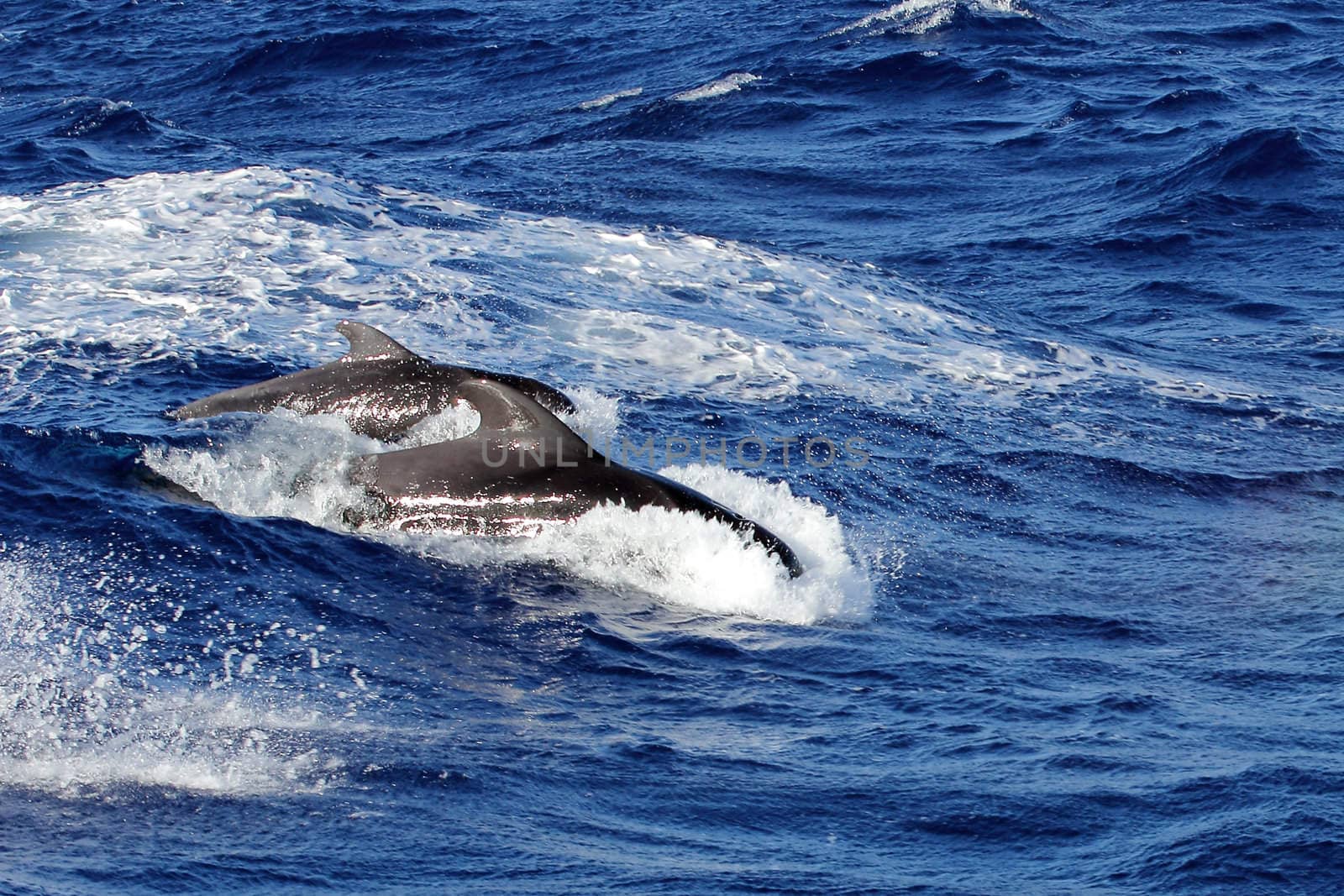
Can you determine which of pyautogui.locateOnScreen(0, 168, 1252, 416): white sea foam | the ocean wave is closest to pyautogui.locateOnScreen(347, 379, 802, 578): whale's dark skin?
pyautogui.locateOnScreen(0, 168, 1252, 416): white sea foam

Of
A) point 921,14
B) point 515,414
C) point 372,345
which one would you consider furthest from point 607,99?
point 515,414

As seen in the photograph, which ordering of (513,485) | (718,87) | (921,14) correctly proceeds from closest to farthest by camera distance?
1. (513,485)
2. (718,87)
3. (921,14)

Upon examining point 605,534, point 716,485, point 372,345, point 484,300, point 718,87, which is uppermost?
point 718,87

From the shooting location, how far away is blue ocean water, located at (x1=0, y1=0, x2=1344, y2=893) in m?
9.20

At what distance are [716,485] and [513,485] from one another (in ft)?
8.04

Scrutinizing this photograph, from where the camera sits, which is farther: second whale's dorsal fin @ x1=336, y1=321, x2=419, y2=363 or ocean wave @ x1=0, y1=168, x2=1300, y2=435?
ocean wave @ x1=0, y1=168, x2=1300, y2=435

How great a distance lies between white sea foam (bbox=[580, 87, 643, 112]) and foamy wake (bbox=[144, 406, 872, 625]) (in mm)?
18323

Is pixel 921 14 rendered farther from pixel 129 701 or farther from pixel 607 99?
pixel 129 701

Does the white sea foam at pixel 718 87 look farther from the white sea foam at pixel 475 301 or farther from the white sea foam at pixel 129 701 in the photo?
the white sea foam at pixel 129 701

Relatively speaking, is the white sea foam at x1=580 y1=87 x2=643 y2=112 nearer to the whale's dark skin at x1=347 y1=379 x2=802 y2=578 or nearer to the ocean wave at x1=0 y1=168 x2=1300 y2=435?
the ocean wave at x1=0 y1=168 x2=1300 y2=435

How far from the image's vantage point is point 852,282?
23.0 metres

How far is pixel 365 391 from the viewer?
14367 millimetres

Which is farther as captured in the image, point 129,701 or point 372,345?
point 372,345

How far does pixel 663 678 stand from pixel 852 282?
12711mm
